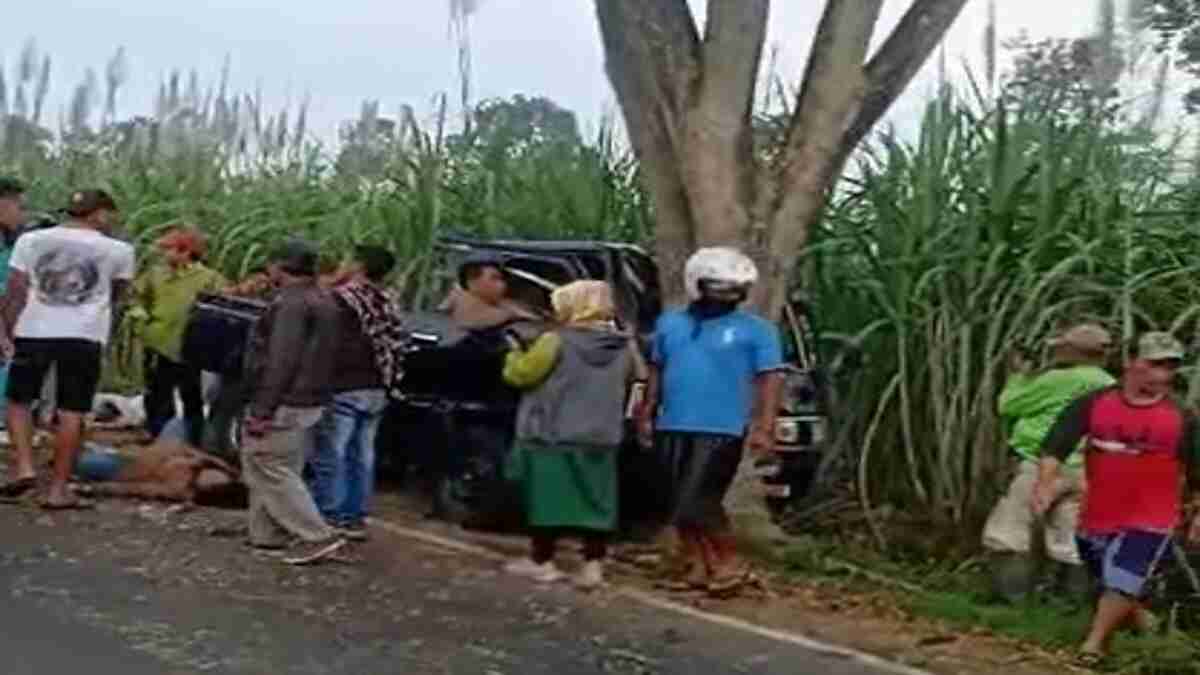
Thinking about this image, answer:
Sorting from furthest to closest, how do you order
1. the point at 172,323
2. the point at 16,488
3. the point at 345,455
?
the point at 172,323
the point at 16,488
the point at 345,455

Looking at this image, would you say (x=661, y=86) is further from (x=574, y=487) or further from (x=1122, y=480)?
(x=1122, y=480)

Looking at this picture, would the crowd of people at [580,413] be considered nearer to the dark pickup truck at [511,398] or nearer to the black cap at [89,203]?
the black cap at [89,203]

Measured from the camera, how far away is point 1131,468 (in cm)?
960

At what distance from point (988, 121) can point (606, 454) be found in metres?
2.80

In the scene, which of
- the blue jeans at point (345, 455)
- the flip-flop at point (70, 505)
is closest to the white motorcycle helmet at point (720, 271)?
the blue jeans at point (345, 455)

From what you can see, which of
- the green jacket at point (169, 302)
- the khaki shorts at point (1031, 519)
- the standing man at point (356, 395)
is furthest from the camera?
the green jacket at point (169, 302)

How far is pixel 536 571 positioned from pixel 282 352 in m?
1.66

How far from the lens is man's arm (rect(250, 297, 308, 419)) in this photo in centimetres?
1145

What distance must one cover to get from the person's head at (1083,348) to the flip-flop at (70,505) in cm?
534

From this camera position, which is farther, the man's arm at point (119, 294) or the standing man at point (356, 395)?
the man's arm at point (119, 294)

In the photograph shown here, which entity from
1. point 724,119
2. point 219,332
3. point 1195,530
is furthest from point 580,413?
point 219,332

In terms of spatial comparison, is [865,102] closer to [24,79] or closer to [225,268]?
[225,268]

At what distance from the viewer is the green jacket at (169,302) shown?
14.3 meters

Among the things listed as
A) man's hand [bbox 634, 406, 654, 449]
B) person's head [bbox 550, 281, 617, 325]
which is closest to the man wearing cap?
man's hand [bbox 634, 406, 654, 449]
